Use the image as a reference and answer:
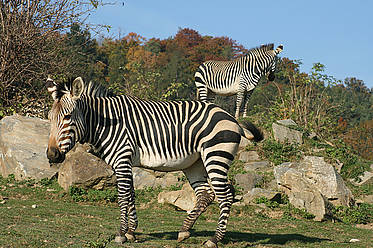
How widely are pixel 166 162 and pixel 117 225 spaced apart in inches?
93.9

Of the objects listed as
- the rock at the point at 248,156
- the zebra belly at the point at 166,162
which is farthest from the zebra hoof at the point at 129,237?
the rock at the point at 248,156

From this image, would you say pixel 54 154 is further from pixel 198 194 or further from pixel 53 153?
pixel 198 194

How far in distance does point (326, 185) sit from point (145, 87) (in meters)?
10.5

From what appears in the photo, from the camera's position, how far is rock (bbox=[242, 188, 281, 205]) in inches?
467

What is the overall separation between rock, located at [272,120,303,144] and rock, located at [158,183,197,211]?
541cm

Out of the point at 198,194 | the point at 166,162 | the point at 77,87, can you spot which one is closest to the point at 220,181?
the point at 198,194

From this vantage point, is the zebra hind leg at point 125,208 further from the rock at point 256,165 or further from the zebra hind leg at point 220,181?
the rock at point 256,165

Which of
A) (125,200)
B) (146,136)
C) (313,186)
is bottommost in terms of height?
(125,200)

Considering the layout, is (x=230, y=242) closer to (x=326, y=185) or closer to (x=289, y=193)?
(x=289, y=193)

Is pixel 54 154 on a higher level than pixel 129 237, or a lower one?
higher

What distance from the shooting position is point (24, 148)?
13.7 metres

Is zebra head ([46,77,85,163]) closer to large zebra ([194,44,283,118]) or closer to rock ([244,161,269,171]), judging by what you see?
rock ([244,161,269,171])

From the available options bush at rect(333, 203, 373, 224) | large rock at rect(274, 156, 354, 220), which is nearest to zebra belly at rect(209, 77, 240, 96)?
large rock at rect(274, 156, 354, 220)

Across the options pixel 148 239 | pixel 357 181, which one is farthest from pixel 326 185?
pixel 148 239
